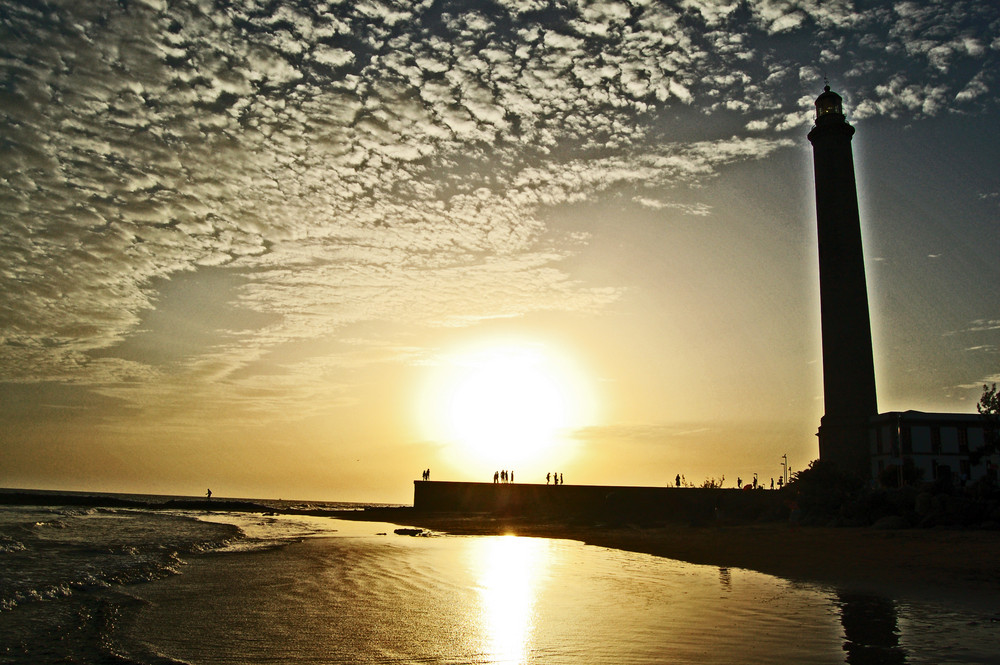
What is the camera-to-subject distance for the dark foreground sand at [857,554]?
44.1 feet

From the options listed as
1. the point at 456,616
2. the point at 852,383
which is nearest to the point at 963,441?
the point at 852,383

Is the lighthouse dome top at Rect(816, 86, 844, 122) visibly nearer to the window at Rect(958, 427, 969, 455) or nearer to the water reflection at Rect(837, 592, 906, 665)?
the window at Rect(958, 427, 969, 455)

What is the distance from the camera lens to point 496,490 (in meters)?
60.3

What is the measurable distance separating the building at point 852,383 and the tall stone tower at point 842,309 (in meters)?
0.05

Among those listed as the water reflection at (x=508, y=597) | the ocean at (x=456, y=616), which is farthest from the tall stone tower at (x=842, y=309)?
the ocean at (x=456, y=616)

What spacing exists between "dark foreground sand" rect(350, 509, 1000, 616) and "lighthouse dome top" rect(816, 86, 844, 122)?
29610mm

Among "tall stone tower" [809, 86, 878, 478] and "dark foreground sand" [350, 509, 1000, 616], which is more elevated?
"tall stone tower" [809, 86, 878, 478]

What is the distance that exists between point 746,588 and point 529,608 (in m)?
5.00

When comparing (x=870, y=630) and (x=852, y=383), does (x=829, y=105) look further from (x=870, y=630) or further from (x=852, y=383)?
(x=870, y=630)

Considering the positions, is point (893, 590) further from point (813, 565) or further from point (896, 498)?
point (896, 498)

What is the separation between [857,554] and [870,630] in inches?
427

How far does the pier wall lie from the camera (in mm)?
50562

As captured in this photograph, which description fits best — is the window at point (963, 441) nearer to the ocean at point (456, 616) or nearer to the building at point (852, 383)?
the building at point (852, 383)

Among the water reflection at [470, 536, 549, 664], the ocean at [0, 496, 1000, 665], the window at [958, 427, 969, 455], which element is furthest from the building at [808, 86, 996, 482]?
the ocean at [0, 496, 1000, 665]
